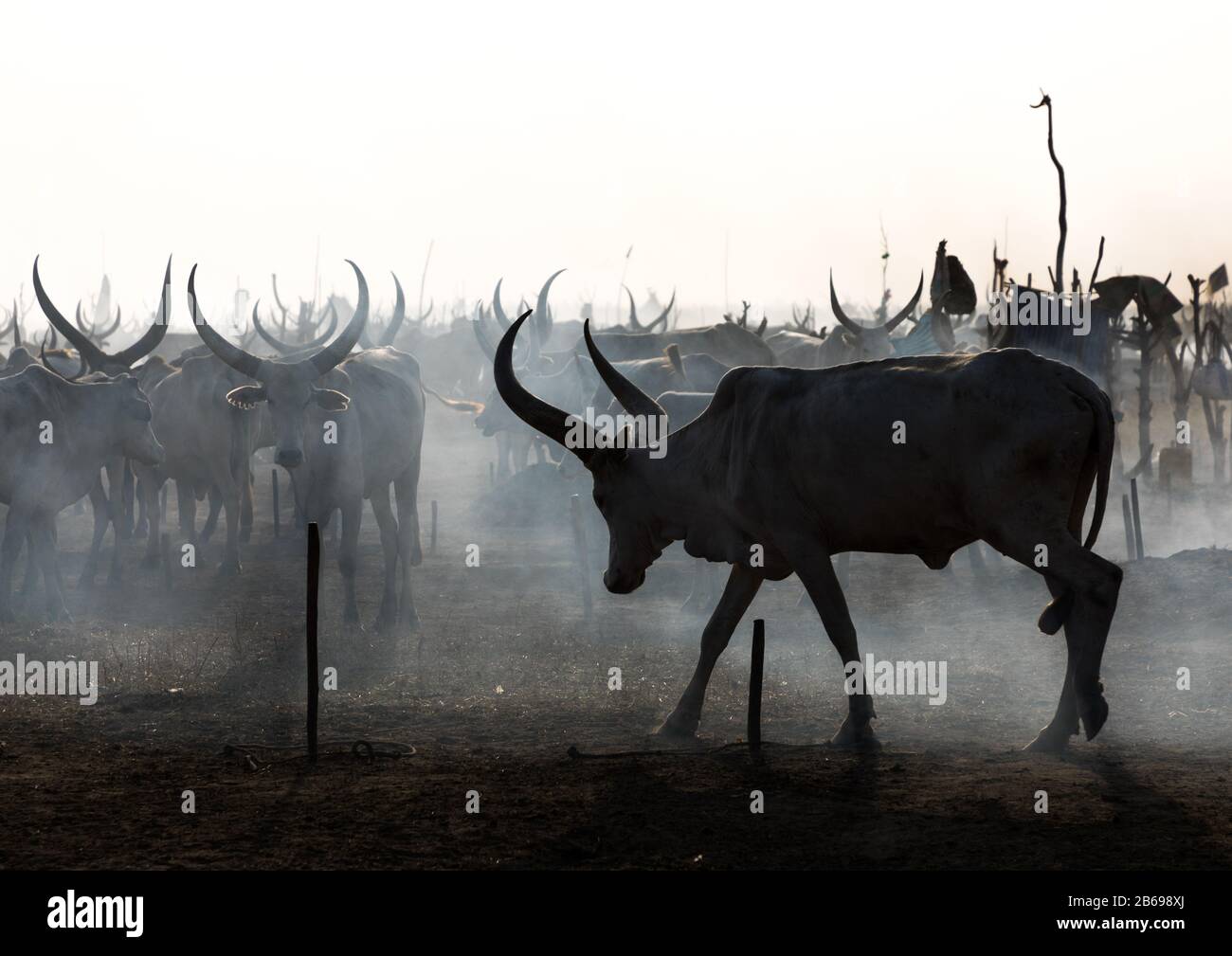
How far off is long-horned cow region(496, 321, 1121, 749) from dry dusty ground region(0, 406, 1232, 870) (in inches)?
27.1

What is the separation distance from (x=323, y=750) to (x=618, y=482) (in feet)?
6.87

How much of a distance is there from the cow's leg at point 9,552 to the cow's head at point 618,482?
570 cm

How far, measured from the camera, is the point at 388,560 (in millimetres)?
11906

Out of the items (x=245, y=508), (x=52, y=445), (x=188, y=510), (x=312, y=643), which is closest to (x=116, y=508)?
(x=188, y=510)

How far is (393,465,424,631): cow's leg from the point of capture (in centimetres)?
1177

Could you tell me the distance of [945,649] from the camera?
1019 cm

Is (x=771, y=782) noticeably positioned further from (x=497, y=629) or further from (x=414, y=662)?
(x=497, y=629)

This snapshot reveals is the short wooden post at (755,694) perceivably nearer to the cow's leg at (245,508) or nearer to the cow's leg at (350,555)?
Answer: the cow's leg at (350,555)

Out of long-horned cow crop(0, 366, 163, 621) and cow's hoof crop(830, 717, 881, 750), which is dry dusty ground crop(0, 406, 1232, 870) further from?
long-horned cow crop(0, 366, 163, 621)

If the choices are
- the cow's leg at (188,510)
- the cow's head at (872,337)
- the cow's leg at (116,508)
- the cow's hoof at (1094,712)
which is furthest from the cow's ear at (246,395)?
the cow's head at (872,337)

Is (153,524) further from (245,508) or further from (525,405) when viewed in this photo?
(525,405)

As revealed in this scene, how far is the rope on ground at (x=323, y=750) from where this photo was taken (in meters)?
6.80
